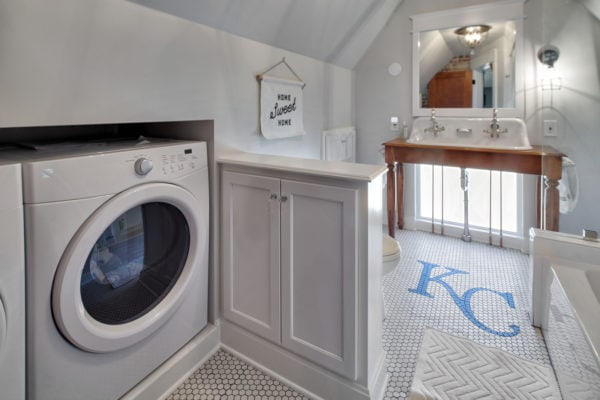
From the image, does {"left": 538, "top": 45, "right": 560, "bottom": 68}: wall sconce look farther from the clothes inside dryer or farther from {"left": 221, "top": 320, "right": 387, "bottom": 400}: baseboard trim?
the clothes inside dryer

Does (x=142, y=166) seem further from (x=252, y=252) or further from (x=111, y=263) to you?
(x=252, y=252)

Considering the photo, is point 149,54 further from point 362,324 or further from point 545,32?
point 545,32

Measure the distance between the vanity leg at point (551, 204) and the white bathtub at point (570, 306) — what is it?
46 cm

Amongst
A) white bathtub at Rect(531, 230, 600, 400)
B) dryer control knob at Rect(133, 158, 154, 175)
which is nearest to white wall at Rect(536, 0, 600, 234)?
white bathtub at Rect(531, 230, 600, 400)

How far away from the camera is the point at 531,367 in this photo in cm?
162

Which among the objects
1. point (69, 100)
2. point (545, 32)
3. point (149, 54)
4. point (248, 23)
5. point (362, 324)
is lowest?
point (362, 324)

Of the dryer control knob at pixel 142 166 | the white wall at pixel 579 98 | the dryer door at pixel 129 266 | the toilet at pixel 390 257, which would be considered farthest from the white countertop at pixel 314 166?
the white wall at pixel 579 98

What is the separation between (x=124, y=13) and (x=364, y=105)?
2.42 meters

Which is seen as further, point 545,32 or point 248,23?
point 545,32

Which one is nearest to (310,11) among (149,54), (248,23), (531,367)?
(248,23)

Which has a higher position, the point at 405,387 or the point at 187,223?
the point at 187,223

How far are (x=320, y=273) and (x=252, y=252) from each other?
364mm

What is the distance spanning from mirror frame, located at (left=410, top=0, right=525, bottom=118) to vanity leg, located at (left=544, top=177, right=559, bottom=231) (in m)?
0.70

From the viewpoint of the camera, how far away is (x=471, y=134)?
9.35ft
